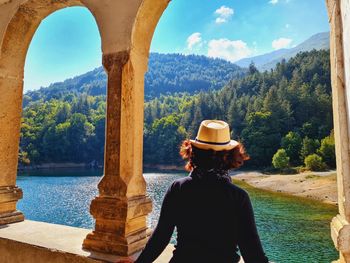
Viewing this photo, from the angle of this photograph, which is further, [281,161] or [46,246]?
[281,161]

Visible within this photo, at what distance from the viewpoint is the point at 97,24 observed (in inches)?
132

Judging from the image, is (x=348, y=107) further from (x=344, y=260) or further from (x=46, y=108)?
(x=46, y=108)

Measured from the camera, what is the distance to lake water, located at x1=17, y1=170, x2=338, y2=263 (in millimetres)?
17672

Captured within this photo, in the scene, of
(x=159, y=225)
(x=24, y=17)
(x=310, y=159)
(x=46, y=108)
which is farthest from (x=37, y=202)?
(x=46, y=108)

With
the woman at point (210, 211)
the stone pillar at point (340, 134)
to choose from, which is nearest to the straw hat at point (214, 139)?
the woman at point (210, 211)

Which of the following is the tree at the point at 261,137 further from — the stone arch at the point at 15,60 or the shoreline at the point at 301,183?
the stone arch at the point at 15,60

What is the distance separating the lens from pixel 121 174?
117 inches

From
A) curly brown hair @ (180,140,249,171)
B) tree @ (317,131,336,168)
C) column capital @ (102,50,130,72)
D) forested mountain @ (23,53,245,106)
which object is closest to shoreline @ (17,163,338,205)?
tree @ (317,131,336,168)

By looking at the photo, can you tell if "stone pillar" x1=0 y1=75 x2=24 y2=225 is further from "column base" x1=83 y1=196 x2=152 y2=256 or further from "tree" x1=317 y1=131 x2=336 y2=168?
"tree" x1=317 y1=131 x2=336 y2=168

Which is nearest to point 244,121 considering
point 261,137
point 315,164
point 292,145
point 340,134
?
point 261,137

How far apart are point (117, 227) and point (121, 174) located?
476 mm

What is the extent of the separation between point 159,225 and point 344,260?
124 centimetres

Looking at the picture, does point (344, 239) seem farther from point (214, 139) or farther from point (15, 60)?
point (15, 60)

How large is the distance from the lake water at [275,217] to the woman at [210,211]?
1610 cm
